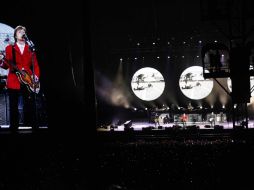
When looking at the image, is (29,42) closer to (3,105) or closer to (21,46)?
(21,46)

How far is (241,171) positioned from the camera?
4.42m

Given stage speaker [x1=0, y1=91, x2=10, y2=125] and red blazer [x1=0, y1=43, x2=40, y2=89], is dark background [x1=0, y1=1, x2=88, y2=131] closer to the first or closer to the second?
red blazer [x1=0, y1=43, x2=40, y2=89]

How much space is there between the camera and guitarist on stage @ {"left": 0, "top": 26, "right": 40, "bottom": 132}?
15.6 metres

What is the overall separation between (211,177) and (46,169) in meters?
2.18

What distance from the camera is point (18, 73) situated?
15609mm

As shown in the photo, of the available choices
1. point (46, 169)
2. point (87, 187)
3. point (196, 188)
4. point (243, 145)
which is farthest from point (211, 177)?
point (46, 169)

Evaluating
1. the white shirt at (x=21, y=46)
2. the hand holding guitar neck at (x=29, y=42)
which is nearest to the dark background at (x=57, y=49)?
the hand holding guitar neck at (x=29, y=42)

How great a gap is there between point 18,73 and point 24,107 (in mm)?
1678

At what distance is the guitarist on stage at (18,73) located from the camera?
1555 centimetres

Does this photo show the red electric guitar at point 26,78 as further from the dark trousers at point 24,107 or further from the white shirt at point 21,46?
the white shirt at point 21,46

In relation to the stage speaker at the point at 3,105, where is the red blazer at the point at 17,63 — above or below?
above

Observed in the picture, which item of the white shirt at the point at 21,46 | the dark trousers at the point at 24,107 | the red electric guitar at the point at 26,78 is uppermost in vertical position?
the white shirt at the point at 21,46

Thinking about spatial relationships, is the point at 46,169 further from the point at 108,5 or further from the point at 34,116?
the point at 108,5

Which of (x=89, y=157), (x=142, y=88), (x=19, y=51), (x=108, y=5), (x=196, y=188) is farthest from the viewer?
(x=142, y=88)
